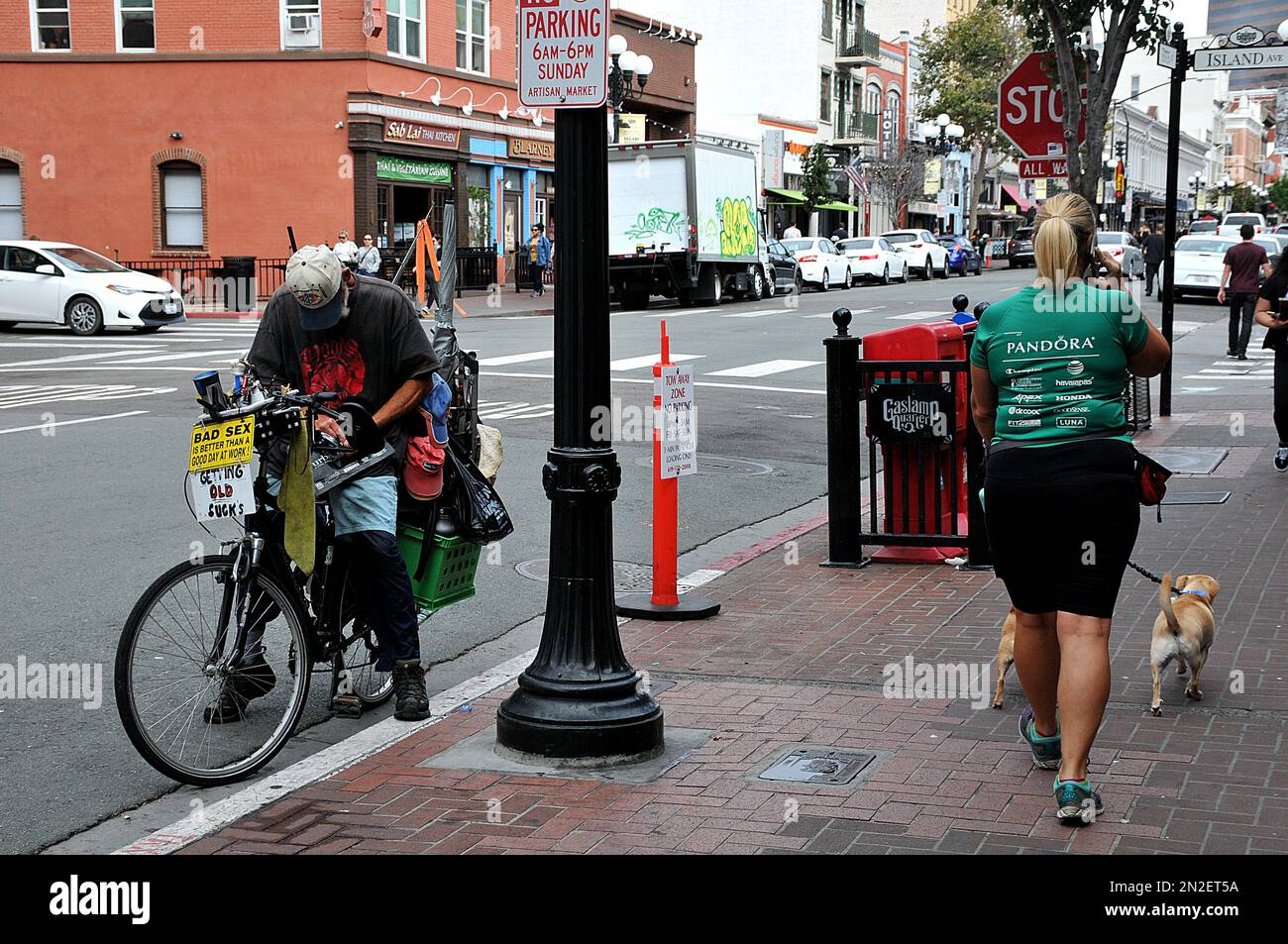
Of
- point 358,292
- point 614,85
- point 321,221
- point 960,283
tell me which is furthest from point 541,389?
point 960,283

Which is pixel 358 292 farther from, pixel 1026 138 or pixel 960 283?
pixel 960 283

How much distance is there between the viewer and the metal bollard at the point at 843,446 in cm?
844

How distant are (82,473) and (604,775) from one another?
286 inches

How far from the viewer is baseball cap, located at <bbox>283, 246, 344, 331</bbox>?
5488mm

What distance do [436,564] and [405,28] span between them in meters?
33.5

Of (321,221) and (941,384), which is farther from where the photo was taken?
(321,221)

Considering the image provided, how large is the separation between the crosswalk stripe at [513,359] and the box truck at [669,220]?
1076cm

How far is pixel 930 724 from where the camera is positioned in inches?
227

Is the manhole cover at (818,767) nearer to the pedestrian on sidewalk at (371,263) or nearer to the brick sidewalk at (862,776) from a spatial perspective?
the brick sidewalk at (862,776)

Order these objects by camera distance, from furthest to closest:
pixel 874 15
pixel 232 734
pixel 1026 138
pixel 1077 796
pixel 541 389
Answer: pixel 874 15 → pixel 541 389 → pixel 1026 138 → pixel 232 734 → pixel 1077 796

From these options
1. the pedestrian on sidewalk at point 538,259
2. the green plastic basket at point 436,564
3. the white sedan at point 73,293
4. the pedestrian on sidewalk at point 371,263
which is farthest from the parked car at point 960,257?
the green plastic basket at point 436,564

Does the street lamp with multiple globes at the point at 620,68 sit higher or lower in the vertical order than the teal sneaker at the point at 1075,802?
higher

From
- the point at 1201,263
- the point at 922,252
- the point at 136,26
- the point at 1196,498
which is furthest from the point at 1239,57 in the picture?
the point at 922,252
